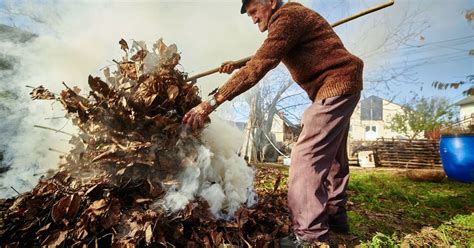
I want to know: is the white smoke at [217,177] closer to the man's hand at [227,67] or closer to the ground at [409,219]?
the man's hand at [227,67]

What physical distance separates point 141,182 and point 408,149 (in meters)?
12.2

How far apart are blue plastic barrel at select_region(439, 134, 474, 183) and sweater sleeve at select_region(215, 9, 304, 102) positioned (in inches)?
232

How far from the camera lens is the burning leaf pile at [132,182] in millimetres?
1722

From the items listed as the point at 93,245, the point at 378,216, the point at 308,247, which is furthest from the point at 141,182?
the point at 378,216

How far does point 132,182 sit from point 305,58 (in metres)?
1.71

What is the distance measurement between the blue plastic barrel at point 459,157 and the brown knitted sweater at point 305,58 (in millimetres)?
5291

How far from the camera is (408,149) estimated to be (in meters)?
11.1

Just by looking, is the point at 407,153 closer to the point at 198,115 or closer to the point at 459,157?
the point at 459,157

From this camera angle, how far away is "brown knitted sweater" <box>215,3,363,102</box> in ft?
6.39

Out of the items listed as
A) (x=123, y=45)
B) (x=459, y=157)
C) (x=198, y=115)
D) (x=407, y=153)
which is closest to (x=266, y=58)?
(x=198, y=115)

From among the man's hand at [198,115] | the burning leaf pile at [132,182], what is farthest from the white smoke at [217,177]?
the man's hand at [198,115]

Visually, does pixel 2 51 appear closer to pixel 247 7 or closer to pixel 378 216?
pixel 247 7

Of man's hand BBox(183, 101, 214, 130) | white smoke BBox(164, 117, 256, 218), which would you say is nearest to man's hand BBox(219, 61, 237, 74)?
white smoke BBox(164, 117, 256, 218)

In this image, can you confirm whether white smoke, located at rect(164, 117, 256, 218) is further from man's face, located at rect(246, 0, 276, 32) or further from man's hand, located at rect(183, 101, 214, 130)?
man's face, located at rect(246, 0, 276, 32)
